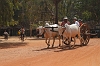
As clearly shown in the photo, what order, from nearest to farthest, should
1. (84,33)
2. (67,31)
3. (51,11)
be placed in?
(67,31), (84,33), (51,11)

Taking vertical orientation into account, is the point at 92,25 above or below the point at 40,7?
below

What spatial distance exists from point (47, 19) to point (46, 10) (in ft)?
12.2

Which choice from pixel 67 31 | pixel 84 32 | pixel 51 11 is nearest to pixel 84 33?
pixel 84 32

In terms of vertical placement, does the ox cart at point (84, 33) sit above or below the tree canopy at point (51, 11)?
below

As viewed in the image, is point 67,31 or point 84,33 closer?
point 67,31

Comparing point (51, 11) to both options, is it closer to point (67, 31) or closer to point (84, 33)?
point (84, 33)

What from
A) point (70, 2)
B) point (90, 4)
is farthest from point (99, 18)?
point (70, 2)

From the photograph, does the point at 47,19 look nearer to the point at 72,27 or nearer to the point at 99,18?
the point at 99,18

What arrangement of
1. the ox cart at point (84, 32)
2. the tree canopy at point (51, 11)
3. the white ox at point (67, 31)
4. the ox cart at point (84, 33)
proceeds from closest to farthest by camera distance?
the white ox at point (67, 31) < the ox cart at point (84, 33) < the ox cart at point (84, 32) < the tree canopy at point (51, 11)

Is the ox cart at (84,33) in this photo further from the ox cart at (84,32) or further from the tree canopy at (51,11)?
the tree canopy at (51,11)

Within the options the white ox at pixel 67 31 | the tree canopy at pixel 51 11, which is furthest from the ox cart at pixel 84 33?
the tree canopy at pixel 51 11

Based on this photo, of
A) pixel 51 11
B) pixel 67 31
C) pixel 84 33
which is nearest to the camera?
pixel 67 31

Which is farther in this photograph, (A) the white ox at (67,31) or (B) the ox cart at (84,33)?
(B) the ox cart at (84,33)

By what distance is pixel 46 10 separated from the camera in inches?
2222
